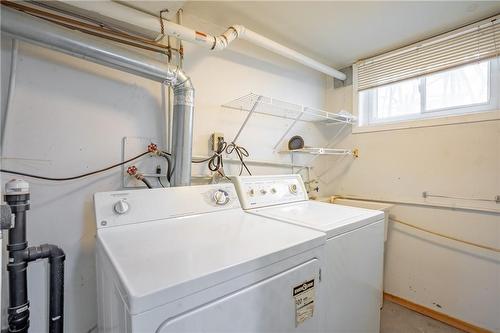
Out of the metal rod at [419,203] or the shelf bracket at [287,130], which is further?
the shelf bracket at [287,130]

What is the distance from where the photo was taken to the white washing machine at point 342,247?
1.09 m

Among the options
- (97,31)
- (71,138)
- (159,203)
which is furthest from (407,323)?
(97,31)

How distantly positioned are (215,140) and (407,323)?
6.81 feet

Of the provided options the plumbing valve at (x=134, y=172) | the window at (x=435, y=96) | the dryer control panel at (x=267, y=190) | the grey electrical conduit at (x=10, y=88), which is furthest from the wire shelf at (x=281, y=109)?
the grey electrical conduit at (x=10, y=88)

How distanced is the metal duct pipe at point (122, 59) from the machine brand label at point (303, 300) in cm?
85

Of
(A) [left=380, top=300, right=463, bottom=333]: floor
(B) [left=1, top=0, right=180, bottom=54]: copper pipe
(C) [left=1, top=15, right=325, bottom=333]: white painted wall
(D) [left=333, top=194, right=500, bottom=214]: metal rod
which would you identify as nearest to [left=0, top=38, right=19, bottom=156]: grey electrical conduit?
(C) [left=1, top=15, right=325, bottom=333]: white painted wall

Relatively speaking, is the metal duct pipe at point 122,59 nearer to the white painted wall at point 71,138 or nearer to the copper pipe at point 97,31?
the copper pipe at point 97,31

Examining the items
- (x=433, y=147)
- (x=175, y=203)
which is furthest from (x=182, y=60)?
(x=433, y=147)

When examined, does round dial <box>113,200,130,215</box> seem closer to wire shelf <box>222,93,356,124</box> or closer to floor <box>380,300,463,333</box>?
wire shelf <box>222,93,356,124</box>

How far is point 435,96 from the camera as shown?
2.00 meters

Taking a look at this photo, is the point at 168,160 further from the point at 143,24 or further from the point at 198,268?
the point at 198,268

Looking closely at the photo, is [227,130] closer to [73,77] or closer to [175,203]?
[175,203]

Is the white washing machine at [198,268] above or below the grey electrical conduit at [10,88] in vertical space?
below

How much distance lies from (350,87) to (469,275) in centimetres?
187
